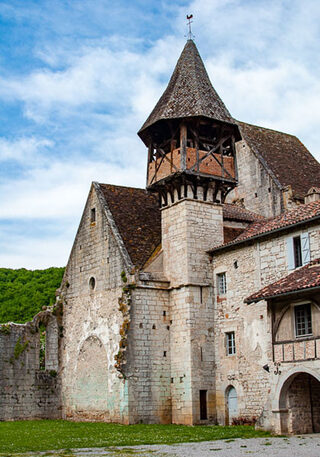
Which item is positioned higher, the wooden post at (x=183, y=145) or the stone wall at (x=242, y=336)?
the wooden post at (x=183, y=145)

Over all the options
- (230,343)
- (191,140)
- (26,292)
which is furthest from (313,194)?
(26,292)

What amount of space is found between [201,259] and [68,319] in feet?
26.1

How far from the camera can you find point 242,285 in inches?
976

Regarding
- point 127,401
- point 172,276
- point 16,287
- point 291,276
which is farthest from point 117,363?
point 16,287

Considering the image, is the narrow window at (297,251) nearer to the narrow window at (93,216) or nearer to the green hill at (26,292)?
the narrow window at (93,216)

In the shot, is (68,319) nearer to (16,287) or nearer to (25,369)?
(25,369)

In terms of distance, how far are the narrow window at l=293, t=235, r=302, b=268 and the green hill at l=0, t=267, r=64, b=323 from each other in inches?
1121

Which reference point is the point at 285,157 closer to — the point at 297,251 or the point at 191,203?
the point at 191,203

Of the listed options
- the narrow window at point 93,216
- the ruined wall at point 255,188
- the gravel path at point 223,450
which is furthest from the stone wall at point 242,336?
the narrow window at point 93,216

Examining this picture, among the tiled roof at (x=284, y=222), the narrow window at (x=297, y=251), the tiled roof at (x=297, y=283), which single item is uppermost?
the tiled roof at (x=284, y=222)

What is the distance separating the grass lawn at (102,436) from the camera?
673 inches

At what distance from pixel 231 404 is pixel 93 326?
7047 mm

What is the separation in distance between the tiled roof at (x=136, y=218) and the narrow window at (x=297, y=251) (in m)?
6.90

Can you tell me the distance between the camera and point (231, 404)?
24812 mm
